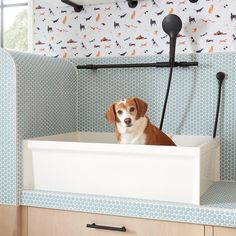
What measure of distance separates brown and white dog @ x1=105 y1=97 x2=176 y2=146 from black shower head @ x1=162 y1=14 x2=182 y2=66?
0.45m

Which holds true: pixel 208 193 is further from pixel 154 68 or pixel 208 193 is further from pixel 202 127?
pixel 154 68

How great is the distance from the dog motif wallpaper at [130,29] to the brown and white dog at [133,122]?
551mm

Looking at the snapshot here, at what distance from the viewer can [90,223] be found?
1.75 meters

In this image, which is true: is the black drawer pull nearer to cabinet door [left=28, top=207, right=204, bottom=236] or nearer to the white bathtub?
cabinet door [left=28, top=207, right=204, bottom=236]

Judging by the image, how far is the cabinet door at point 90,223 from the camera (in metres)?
1.60

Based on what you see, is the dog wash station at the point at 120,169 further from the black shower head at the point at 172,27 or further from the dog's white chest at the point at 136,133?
the black shower head at the point at 172,27

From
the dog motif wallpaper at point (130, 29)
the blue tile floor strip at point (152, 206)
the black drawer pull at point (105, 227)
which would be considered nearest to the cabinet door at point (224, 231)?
the blue tile floor strip at point (152, 206)

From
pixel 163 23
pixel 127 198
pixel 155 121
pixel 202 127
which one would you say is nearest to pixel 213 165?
pixel 202 127

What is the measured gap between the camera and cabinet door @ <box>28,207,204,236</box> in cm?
160

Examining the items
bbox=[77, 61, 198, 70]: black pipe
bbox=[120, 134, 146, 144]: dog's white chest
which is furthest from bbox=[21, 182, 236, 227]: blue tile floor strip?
bbox=[77, 61, 198, 70]: black pipe

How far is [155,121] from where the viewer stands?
228 cm

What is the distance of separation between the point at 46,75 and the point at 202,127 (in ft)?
2.88

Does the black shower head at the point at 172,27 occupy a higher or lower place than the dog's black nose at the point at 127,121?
higher

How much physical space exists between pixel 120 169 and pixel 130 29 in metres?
0.96
